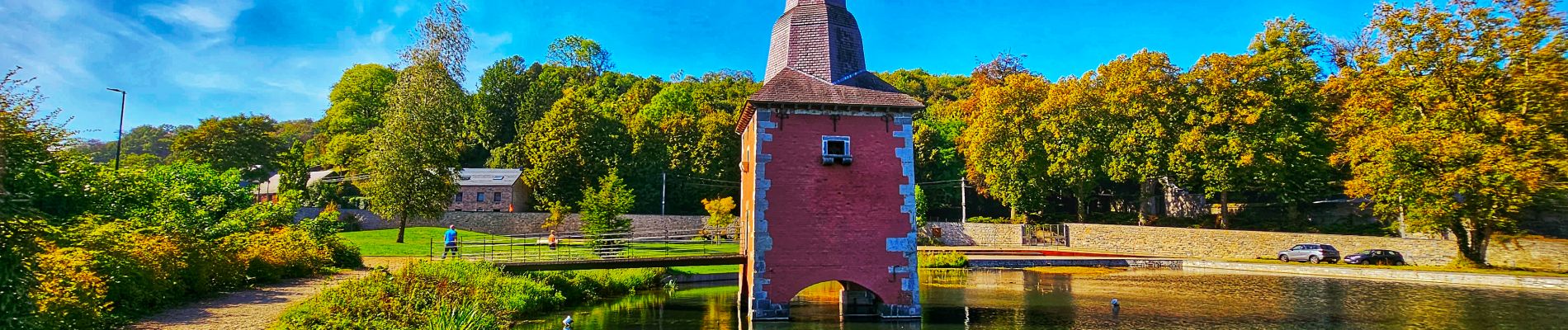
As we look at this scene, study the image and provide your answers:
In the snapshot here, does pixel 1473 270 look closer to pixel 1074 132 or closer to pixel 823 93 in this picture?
pixel 1074 132

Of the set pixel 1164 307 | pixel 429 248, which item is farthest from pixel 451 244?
pixel 1164 307

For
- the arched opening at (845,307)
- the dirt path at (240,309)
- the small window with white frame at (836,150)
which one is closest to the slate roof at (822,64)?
the small window with white frame at (836,150)

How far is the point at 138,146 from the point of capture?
91188mm

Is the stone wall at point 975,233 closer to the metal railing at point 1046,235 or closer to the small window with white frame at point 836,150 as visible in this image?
the metal railing at point 1046,235

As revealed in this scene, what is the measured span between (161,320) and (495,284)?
22.2 feet

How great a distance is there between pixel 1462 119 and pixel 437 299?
33893 mm

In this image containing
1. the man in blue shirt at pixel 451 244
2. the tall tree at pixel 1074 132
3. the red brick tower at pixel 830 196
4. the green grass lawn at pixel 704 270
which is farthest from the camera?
the tall tree at pixel 1074 132

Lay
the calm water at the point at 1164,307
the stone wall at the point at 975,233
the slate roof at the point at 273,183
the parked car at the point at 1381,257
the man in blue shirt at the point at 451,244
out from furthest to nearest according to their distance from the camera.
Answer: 1. the slate roof at the point at 273,183
2. the stone wall at the point at 975,233
3. the parked car at the point at 1381,257
4. the man in blue shirt at the point at 451,244
5. the calm water at the point at 1164,307

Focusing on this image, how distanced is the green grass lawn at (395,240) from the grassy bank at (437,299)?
755cm

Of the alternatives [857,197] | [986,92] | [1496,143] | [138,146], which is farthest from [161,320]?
[138,146]

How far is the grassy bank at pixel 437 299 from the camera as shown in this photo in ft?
49.0

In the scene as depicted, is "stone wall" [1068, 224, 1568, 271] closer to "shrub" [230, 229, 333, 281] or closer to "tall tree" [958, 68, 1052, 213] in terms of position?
"tall tree" [958, 68, 1052, 213]

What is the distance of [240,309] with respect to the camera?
16.2 m

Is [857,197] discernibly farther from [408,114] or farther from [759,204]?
[408,114]
